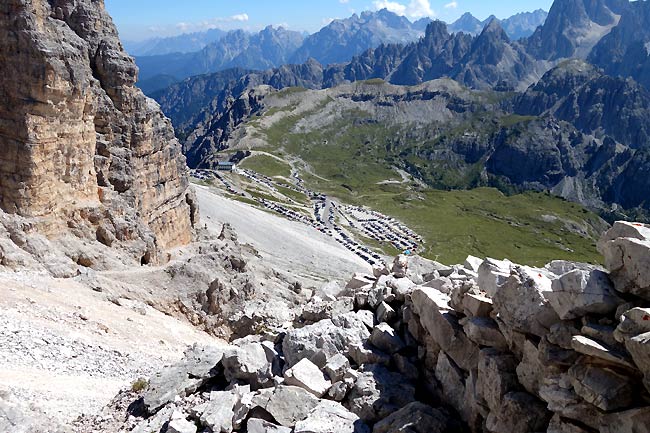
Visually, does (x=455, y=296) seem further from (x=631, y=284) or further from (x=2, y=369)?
(x=2, y=369)

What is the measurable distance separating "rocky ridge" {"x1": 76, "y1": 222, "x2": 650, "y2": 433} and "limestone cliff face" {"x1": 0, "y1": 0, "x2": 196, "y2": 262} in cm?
3088

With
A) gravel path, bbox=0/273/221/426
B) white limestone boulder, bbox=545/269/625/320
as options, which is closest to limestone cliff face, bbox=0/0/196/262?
gravel path, bbox=0/273/221/426

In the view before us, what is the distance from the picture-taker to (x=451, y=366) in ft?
54.7

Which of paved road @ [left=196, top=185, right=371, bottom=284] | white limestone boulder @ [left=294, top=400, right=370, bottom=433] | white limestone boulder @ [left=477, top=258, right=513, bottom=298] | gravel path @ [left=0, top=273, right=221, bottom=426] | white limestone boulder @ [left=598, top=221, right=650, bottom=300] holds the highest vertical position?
white limestone boulder @ [left=598, top=221, right=650, bottom=300]

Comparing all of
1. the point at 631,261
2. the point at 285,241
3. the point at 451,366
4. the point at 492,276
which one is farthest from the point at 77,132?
the point at 285,241

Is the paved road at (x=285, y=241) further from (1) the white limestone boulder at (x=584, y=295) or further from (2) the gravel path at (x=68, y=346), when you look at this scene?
(1) the white limestone boulder at (x=584, y=295)

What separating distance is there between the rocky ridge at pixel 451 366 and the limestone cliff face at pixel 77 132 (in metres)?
30.9

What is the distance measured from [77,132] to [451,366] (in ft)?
142

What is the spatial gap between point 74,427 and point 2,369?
5042 millimetres

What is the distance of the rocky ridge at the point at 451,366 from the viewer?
12039 millimetres

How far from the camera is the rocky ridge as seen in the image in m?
12.0

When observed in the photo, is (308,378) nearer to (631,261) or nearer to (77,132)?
(631,261)

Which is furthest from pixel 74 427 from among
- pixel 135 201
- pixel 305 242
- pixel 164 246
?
pixel 305 242

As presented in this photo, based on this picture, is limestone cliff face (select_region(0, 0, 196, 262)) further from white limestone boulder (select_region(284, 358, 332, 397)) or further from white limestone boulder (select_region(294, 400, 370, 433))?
white limestone boulder (select_region(294, 400, 370, 433))
